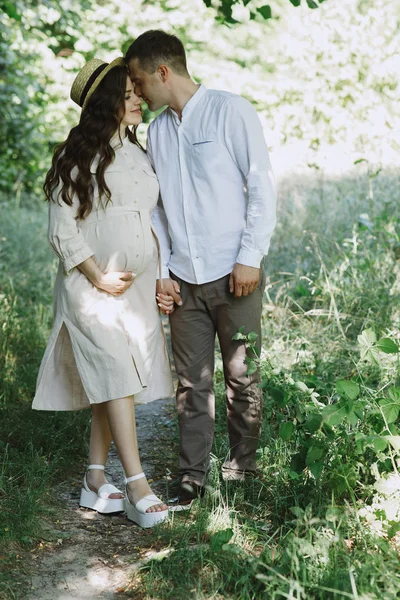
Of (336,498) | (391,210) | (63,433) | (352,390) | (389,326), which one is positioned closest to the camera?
(352,390)

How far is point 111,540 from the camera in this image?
303 centimetres

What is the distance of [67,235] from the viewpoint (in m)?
3.04

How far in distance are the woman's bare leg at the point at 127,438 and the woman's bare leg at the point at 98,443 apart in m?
0.19

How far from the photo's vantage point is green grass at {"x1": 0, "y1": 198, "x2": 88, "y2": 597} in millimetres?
2982

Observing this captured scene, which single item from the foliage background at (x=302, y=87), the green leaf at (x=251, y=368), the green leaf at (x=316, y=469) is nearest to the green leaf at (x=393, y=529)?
the green leaf at (x=316, y=469)

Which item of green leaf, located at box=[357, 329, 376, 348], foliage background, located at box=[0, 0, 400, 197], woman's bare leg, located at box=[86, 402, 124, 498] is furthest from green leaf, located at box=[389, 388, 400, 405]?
foliage background, located at box=[0, 0, 400, 197]

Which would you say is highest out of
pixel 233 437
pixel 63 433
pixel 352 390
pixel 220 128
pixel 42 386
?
pixel 220 128

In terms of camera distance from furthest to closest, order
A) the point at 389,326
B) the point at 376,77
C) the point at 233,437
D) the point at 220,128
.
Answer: the point at 376,77, the point at 389,326, the point at 233,437, the point at 220,128

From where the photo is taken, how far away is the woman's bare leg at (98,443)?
A: 3.33 metres

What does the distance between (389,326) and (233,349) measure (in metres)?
1.59

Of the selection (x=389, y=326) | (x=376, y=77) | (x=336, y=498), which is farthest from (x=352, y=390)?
(x=376, y=77)

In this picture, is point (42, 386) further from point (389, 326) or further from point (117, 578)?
point (389, 326)

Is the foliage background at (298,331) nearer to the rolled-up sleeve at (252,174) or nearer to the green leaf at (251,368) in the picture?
the green leaf at (251,368)

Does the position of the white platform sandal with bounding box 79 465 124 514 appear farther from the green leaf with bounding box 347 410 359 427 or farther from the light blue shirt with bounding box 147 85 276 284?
the green leaf with bounding box 347 410 359 427
